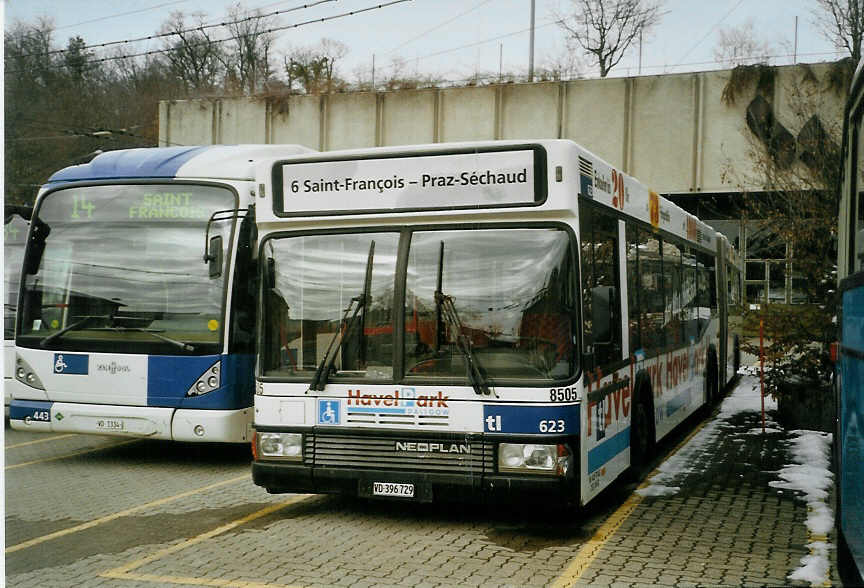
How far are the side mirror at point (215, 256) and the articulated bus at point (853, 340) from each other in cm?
584

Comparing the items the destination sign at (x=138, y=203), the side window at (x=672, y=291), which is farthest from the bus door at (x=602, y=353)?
the destination sign at (x=138, y=203)

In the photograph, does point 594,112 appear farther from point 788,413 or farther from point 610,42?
point 610,42

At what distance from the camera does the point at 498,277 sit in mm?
7129

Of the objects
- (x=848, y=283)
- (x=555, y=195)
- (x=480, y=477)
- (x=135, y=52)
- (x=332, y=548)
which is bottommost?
(x=332, y=548)

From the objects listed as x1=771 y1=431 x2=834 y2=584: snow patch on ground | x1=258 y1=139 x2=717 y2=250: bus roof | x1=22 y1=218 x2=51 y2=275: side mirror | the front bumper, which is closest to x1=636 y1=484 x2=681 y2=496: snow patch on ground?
x1=771 y1=431 x2=834 y2=584: snow patch on ground

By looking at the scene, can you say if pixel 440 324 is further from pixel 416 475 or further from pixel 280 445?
pixel 280 445

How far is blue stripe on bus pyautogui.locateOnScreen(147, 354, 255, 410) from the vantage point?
10117 mm

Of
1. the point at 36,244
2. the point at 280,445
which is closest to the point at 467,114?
the point at 36,244

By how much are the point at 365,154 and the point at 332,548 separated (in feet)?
9.72

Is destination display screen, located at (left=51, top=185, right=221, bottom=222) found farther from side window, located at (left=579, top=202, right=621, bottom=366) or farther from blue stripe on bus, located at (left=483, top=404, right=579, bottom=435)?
blue stripe on bus, located at (left=483, top=404, right=579, bottom=435)

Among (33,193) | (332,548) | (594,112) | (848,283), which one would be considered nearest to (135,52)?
(33,193)

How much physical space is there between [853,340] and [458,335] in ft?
8.87

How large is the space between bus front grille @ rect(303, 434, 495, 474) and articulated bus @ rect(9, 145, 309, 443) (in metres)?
2.84

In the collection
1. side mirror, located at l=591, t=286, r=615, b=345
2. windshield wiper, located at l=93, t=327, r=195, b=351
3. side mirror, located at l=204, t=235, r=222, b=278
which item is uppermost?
side mirror, located at l=204, t=235, r=222, b=278
